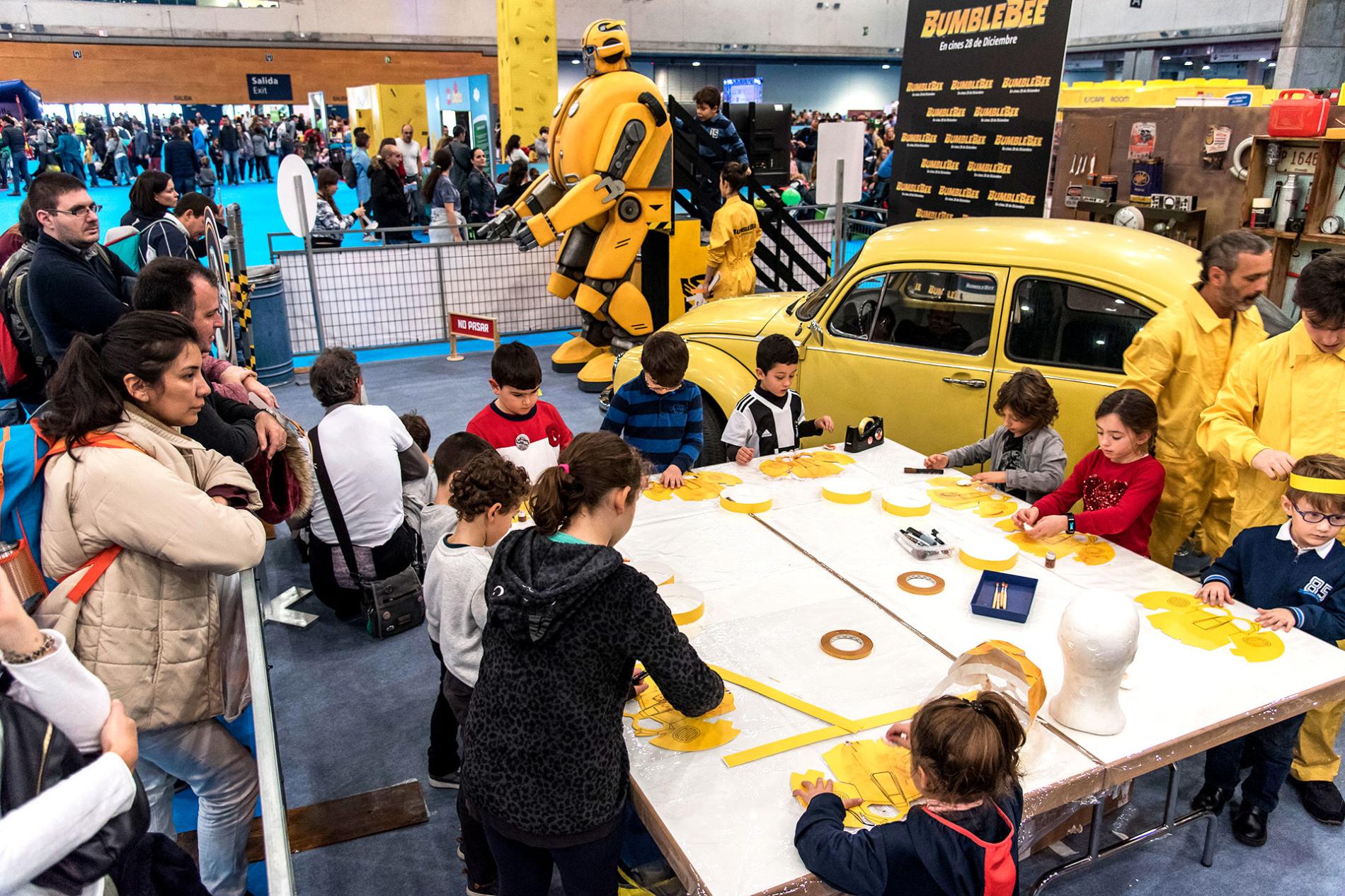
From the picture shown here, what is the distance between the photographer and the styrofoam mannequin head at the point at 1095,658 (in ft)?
7.16

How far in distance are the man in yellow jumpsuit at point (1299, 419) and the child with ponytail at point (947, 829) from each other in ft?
6.43

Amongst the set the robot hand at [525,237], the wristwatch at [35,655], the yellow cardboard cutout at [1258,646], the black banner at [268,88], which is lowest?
the yellow cardboard cutout at [1258,646]

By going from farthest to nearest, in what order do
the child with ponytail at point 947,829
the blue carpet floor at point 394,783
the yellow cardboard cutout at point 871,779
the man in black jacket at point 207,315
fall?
the man in black jacket at point 207,315 → the blue carpet floor at point 394,783 → the yellow cardboard cutout at point 871,779 → the child with ponytail at point 947,829

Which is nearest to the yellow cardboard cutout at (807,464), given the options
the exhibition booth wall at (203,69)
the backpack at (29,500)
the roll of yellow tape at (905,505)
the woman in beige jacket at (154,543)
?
the roll of yellow tape at (905,505)

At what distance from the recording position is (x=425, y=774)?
3.54 m

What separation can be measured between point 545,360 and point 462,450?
20.4 ft

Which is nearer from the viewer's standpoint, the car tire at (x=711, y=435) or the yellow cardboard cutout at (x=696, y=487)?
the yellow cardboard cutout at (x=696, y=487)

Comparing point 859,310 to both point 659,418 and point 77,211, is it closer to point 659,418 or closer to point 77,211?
point 659,418

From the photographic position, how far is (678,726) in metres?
2.35

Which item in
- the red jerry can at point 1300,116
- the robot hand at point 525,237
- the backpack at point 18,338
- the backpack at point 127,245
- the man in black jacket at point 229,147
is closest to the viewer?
the backpack at point 18,338

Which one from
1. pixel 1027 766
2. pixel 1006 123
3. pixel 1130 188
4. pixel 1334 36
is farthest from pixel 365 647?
pixel 1334 36

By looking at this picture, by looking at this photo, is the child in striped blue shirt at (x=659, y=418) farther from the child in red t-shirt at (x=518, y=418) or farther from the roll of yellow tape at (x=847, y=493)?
the roll of yellow tape at (x=847, y=493)

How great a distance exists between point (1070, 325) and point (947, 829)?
323cm

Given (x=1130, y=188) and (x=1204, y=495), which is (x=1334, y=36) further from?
(x=1204, y=495)
